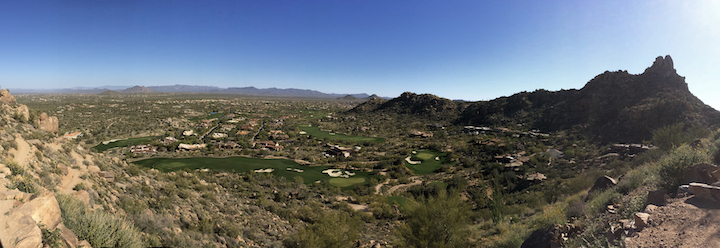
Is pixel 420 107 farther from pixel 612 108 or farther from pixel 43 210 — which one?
pixel 43 210

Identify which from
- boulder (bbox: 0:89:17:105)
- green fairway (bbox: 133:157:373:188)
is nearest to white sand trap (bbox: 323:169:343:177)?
green fairway (bbox: 133:157:373:188)

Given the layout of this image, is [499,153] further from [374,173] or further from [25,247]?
[25,247]

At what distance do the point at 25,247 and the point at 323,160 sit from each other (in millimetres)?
30072

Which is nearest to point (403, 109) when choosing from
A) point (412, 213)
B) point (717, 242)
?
point (412, 213)

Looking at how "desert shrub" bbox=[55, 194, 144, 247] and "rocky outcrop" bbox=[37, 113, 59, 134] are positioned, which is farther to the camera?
"rocky outcrop" bbox=[37, 113, 59, 134]

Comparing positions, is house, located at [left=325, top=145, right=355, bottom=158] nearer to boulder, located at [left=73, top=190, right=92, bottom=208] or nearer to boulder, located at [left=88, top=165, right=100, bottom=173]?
boulder, located at [left=88, top=165, right=100, bottom=173]

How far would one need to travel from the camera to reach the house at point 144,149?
3107 cm

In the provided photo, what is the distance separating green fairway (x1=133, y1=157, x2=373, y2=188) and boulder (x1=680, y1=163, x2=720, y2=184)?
21.7 meters

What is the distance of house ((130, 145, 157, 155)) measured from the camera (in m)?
31.1

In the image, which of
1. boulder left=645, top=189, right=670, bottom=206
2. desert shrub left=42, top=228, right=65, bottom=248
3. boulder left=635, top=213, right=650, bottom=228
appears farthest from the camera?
boulder left=645, top=189, right=670, bottom=206

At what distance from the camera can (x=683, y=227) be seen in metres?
5.29

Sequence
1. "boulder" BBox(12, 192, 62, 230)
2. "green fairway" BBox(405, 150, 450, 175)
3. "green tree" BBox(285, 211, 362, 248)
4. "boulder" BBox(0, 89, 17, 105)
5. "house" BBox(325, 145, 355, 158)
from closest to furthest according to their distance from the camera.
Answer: "boulder" BBox(12, 192, 62, 230) → "green tree" BBox(285, 211, 362, 248) → "boulder" BBox(0, 89, 17, 105) → "green fairway" BBox(405, 150, 450, 175) → "house" BBox(325, 145, 355, 158)

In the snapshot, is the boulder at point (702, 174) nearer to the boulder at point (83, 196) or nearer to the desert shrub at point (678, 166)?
the desert shrub at point (678, 166)

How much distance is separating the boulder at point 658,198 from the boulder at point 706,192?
0.69 meters
